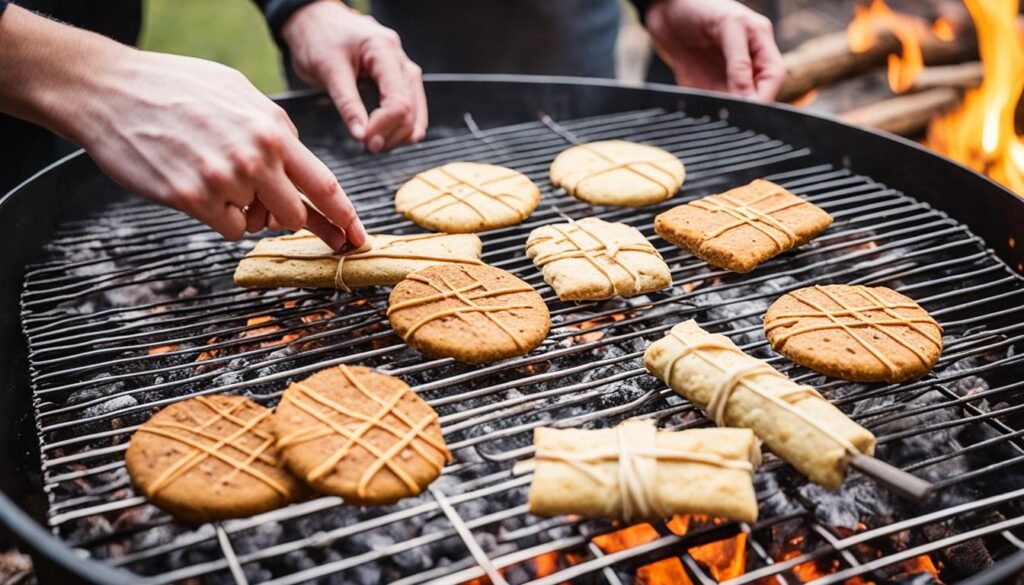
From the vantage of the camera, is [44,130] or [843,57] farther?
[843,57]

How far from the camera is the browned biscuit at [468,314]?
2709mm

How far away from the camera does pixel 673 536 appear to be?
216 cm

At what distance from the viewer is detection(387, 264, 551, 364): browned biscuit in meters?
2.71

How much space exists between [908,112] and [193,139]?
20.0ft

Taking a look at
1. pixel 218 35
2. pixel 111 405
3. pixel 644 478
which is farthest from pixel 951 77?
pixel 218 35

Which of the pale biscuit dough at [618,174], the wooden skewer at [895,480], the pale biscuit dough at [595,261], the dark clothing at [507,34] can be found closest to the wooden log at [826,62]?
the dark clothing at [507,34]

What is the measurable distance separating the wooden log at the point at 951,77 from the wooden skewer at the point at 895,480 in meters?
5.83

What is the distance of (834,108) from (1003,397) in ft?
17.5

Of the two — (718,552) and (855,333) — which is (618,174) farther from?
(718,552)

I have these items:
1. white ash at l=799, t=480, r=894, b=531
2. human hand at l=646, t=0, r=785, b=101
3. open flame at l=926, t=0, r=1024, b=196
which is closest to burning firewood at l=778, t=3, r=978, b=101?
open flame at l=926, t=0, r=1024, b=196

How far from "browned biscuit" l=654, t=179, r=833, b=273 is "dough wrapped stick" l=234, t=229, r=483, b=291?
845 mm

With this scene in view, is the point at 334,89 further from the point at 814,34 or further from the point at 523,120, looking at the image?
the point at 814,34

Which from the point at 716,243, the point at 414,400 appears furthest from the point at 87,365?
the point at 716,243

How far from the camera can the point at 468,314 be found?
2.83 meters
